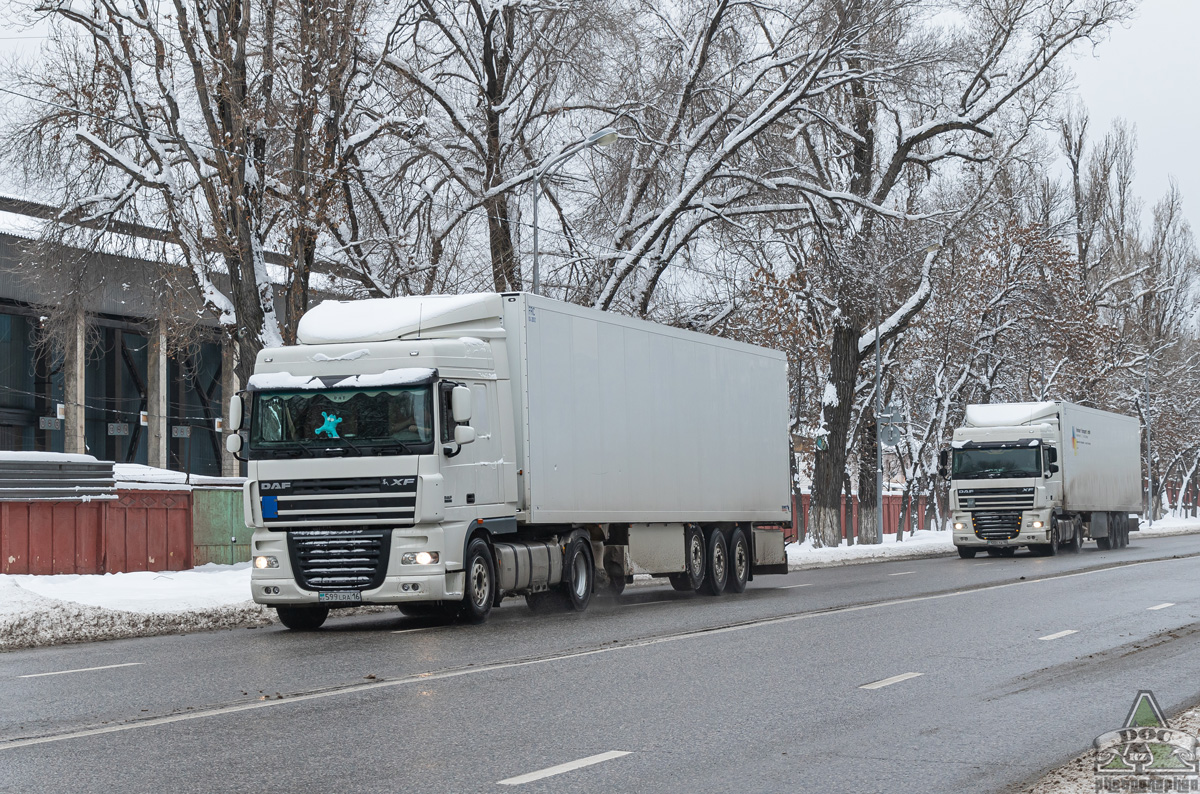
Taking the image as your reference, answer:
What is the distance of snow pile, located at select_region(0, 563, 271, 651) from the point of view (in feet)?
51.3

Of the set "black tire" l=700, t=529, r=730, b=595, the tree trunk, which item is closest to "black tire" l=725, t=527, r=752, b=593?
"black tire" l=700, t=529, r=730, b=595

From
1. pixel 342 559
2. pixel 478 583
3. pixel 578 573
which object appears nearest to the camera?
pixel 342 559

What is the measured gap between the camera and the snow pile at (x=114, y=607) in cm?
1564

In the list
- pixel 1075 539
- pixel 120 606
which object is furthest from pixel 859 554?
pixel 120 606

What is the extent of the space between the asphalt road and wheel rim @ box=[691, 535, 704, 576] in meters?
3.94

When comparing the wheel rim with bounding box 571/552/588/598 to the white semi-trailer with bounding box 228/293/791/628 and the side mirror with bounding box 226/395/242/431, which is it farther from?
the side mirror with bounding box 226/395/242/431

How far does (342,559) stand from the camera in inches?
611

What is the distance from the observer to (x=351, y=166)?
82.9 ft

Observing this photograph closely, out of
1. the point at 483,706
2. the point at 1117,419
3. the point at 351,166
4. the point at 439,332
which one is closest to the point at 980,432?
the point at 1117,419

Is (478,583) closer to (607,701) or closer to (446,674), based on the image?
(446,674)

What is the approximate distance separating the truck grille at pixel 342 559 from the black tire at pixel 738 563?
8.17 meters

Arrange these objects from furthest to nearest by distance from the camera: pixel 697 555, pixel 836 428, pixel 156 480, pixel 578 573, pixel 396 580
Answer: pixel 836 428 < pixel 156 480 < pixel 697 555 < pixel 578 573 < pixel 396 580

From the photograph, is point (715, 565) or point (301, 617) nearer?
point (301, 617)

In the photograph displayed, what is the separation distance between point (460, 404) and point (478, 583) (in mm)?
2241
